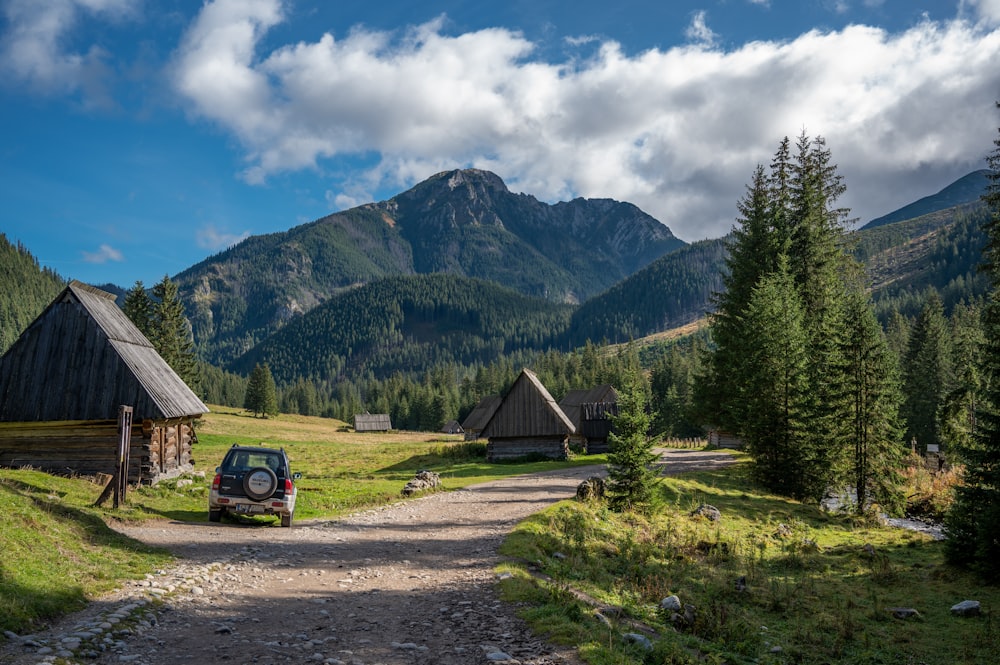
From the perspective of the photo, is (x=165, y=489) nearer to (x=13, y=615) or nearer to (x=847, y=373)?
(x=13, y=615)

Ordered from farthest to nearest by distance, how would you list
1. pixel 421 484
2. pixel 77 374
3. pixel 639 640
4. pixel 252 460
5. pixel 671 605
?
pixel 421 484
pixel 77 374
pixel 252 460
pixel 671 605
pixel 639 640

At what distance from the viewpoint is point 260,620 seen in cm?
957

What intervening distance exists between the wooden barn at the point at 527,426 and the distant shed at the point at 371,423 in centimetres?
9185

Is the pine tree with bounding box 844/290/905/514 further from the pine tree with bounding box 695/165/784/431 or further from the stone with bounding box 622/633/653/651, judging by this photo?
the stone with bounding box 622/633/653/651

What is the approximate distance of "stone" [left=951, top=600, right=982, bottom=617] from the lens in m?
14.8

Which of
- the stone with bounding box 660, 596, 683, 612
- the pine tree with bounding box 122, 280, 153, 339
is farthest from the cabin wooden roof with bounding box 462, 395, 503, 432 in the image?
the stone with bounding box 660, 596, 683, 612

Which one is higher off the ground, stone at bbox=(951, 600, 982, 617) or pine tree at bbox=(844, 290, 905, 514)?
pine tree at bbox=(844, 290, 905, 514)

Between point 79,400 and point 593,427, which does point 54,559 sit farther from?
point 593,427

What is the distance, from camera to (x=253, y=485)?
58.3ft

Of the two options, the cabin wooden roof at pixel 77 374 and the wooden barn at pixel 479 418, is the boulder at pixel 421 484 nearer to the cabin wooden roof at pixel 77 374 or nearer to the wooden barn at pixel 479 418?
the cabin wooden roof at pixel 77 374

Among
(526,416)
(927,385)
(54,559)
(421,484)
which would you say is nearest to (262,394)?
(526,416)

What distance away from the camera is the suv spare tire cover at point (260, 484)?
17.7 metres

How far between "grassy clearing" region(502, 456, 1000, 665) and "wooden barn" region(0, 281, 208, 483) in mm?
17328

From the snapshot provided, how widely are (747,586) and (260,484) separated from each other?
1414 cm
